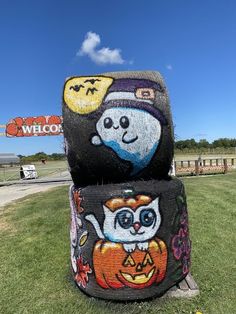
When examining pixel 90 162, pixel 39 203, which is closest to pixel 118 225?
pixel 90 162

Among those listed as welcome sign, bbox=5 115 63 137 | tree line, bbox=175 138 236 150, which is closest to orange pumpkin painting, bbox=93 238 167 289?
welcome sign, bbox=5 115 63 137

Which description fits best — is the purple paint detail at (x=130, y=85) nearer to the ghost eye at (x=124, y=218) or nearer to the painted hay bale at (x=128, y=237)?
the painted hay bale at (x=128, y=237)

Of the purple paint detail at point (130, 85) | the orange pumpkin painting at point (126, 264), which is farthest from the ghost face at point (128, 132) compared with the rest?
the orange pumpkin painting at point (126, 264)

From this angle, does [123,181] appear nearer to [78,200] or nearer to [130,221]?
[130,221]

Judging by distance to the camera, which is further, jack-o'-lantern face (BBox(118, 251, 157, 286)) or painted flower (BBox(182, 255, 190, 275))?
painted flower (BBox(182, 255, 190, 275))

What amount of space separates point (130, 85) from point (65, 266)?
2.99 metres

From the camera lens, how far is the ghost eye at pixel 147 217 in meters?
4.38

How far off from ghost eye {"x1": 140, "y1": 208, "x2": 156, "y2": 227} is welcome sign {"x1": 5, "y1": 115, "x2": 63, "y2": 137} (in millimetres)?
17079

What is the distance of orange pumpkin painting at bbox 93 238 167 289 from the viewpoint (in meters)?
4.38

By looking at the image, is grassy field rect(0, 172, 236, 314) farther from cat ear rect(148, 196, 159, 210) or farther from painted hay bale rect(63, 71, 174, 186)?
painted hay bale rect(63, 71, 174, 186)

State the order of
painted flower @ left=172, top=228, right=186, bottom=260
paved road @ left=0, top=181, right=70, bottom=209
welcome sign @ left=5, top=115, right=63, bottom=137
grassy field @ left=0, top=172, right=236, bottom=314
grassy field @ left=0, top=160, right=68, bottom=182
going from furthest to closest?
1. grassy field @ left=0, top=160, right=68, bottom=182
2. welcome sign @ left=5, top=115, right=63, bottom=137
3. paved road @ left=0, top=181, right=70, bottom=209
4. painted flower @ left=172, top=228, right=186, bottom=260
5. grassy field @ left=0, top=172, right=236, bottom=314

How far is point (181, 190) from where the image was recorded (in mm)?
4715

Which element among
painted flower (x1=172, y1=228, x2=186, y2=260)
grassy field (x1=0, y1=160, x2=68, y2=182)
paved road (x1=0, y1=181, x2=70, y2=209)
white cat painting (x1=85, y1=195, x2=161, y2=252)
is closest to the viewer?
white cat painting (x1=85, y1=195, x2=161, y2=252)

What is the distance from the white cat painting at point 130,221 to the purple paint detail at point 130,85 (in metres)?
1.15
